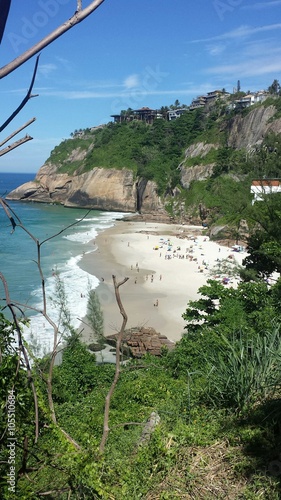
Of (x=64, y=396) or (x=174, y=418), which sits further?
(x=64, y=396)

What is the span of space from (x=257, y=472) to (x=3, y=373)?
250cm

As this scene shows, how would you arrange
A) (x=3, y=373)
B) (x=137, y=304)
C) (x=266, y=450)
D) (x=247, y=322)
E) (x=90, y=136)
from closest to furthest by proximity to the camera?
(x=3, y=373)
(x=266, y=450)
(x=247, y=322)
(x=137, y=304)
(x=90, y=136)

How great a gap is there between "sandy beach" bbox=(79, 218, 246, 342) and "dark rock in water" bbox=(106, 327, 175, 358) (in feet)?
5.52

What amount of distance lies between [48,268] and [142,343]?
16917mm

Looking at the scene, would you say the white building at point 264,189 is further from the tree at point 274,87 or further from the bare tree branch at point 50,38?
the tree at point 274,87

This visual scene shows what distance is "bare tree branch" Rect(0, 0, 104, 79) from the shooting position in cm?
135

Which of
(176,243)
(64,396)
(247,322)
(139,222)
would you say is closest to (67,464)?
(64,396)

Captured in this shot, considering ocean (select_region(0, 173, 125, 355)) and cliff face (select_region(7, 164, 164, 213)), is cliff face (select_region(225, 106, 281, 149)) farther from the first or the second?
ocean (select_region(0, 173, 125, 355))

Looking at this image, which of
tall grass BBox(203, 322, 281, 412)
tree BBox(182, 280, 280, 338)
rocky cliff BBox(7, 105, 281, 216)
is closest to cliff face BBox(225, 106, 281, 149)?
rocky cliff BBox(7, 105, 281, 216)

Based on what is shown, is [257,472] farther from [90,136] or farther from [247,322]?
[90,136]

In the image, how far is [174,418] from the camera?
17.3 feet

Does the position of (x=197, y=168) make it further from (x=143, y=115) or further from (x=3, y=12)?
(x=3, y=12)

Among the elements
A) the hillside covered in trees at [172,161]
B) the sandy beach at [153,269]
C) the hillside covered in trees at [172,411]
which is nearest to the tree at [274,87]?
the hillside covered in trees at [172,161]

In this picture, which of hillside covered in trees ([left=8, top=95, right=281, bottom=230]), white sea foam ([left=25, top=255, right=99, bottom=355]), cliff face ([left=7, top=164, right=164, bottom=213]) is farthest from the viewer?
cliff face ([left=7, top=164, right=164, bottom=213])
